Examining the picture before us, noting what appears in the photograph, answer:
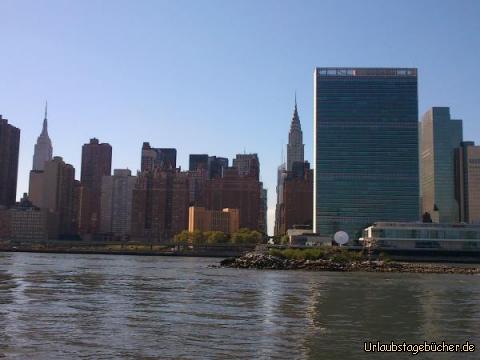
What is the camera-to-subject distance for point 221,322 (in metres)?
41.1

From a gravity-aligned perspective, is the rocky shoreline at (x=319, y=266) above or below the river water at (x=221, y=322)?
above

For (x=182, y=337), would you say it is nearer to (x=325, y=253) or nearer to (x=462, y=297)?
(x=462, y=297)

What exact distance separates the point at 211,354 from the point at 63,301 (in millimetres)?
26438

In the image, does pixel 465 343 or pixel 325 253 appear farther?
pixel 325 253

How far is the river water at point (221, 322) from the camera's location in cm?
3131

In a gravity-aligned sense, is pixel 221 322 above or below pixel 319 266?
below

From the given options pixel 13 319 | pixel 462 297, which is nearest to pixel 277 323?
pixel 13 319

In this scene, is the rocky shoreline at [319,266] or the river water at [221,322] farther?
the rocky shoreline at [319,266]

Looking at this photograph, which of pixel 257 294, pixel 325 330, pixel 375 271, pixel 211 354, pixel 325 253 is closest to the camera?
pixel 211 354

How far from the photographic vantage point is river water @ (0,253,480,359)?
3131 centimetres

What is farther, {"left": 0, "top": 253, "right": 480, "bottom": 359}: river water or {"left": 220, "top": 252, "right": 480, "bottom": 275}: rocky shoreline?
{"left": 220, "top": 252, "right": 480, "bottom": 275}: rocky shoreline

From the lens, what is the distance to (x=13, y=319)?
40.9m

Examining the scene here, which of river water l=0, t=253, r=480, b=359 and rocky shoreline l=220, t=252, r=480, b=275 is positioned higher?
rocky shoreline l=220, t=252, r=480, b=275

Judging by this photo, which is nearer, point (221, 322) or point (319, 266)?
point (221, 322)
